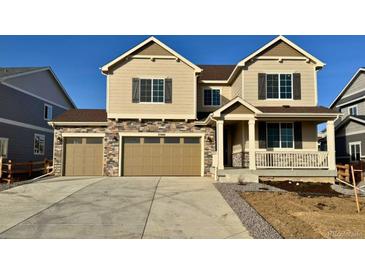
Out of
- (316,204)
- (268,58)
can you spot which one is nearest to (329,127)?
(268,58)

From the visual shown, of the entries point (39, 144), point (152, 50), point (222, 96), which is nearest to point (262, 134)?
point (222, 96)

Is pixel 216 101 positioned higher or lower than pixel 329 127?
higher

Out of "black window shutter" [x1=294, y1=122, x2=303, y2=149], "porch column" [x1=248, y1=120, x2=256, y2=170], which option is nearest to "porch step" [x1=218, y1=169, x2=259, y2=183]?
Answer: "porch column" [x1=248, y1=120, x2=256, y2=170]

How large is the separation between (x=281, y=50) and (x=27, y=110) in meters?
17.7

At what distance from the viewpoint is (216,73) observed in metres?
18.2

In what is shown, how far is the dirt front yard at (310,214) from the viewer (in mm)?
5668

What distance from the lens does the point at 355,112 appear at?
74.1ft

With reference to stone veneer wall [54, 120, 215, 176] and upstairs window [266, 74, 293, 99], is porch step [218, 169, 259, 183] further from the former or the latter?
upstairs window [266, 74, 293, 99]

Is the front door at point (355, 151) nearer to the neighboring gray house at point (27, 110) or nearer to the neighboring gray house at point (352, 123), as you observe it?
the neighboring gray house at point (352, 123)

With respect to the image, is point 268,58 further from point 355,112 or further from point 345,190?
point 355,112

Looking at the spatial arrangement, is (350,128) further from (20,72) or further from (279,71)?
(20,72)

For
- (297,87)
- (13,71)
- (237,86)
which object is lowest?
(297,87)

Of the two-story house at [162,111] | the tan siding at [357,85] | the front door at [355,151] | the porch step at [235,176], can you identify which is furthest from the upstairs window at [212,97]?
the tan siding at [357,85]

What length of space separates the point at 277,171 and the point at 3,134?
16569 mm
